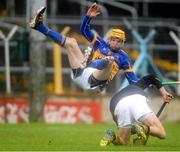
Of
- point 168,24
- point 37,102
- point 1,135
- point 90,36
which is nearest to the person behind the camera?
point 90,36

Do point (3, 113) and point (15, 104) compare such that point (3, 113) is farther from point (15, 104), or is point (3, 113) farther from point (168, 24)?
point (168, 24)

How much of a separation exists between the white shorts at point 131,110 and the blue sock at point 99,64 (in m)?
0.68

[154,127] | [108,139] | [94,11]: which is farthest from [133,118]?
[94,11]

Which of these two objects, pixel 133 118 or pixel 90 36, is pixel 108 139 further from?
pixel 90 36

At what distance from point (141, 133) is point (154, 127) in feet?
0.81

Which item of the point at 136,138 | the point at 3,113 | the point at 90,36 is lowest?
the point at 3,113

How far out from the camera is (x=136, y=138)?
1677 centimetres

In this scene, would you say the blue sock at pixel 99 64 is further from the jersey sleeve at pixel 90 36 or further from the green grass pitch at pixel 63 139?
the green grass pitch at pixel 63 139

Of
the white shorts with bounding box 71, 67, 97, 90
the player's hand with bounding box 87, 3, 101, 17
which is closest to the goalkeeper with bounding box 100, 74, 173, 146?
the white shorts with bounding box 71, 67, 97, 90

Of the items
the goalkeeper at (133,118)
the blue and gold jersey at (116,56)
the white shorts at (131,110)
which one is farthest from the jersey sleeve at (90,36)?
the white shorts at (131,110)

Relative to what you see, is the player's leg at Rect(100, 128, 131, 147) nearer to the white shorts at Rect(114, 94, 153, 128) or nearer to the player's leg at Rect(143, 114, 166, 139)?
the white shorts at Rect(114, 94, 153, 128)

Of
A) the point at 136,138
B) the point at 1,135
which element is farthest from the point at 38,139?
the point at 136,138

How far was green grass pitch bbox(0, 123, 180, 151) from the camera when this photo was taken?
52.3 ft

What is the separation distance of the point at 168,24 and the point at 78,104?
12.2ft
